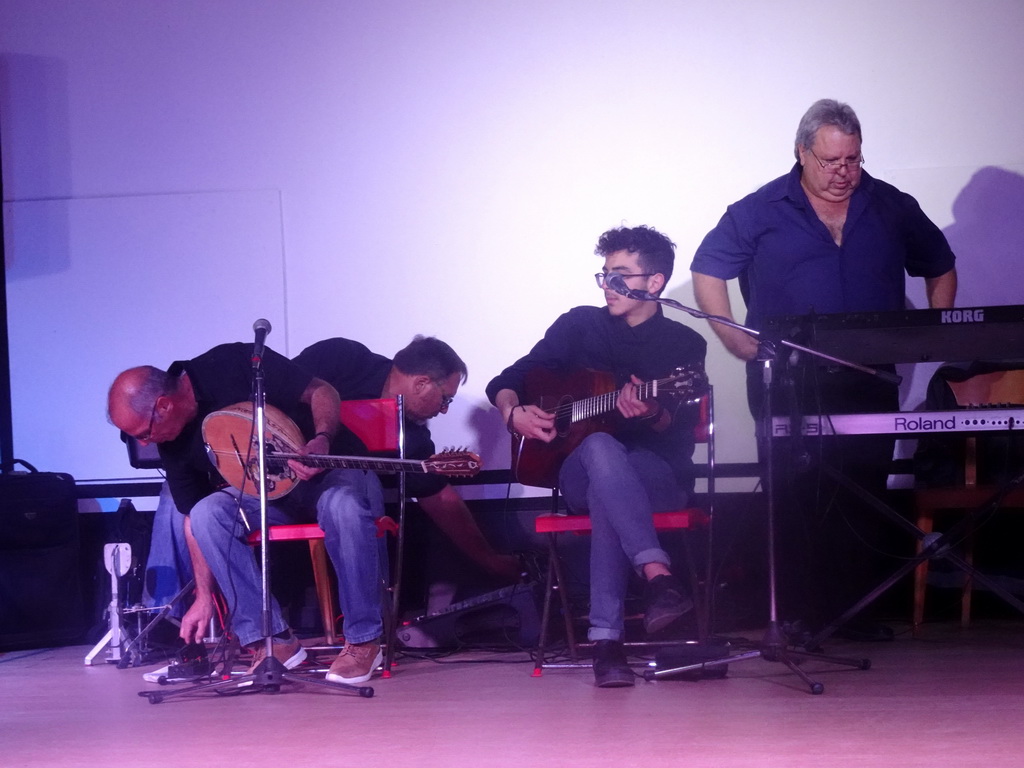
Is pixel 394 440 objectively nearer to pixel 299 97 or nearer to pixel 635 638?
pixel 635 638

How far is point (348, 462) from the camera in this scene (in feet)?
11.0

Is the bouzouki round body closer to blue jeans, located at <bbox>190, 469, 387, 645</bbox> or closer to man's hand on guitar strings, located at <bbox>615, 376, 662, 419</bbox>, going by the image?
blue jeans, located at <bbox>190, 469, 387, 645</bbox>

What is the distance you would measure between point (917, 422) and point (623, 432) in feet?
3.01

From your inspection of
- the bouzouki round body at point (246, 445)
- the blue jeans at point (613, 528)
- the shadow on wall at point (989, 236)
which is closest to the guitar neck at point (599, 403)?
the blue jeans at point (613, 528)

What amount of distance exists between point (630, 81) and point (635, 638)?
7.28 feet

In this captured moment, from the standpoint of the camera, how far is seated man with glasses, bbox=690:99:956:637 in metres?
3.69

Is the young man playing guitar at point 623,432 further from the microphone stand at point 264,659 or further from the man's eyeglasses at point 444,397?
the microphone stand at point 264,659

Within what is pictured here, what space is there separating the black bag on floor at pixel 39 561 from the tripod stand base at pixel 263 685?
5.19 ft

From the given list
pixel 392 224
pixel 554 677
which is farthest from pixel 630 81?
pixel 554 677

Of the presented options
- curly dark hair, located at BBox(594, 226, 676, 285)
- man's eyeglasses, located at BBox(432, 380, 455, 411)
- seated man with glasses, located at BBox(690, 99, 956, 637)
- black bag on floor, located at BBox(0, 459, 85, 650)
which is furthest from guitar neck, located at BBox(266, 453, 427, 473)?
black bag on floor, located at BBox(0, 459, 85, 650)

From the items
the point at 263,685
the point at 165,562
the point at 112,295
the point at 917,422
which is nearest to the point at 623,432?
the point at 917,422

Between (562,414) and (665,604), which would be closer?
(665,604)

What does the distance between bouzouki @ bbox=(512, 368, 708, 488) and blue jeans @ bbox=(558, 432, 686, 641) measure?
116 mm

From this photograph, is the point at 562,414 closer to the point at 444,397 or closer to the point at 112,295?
the point at 444,397
